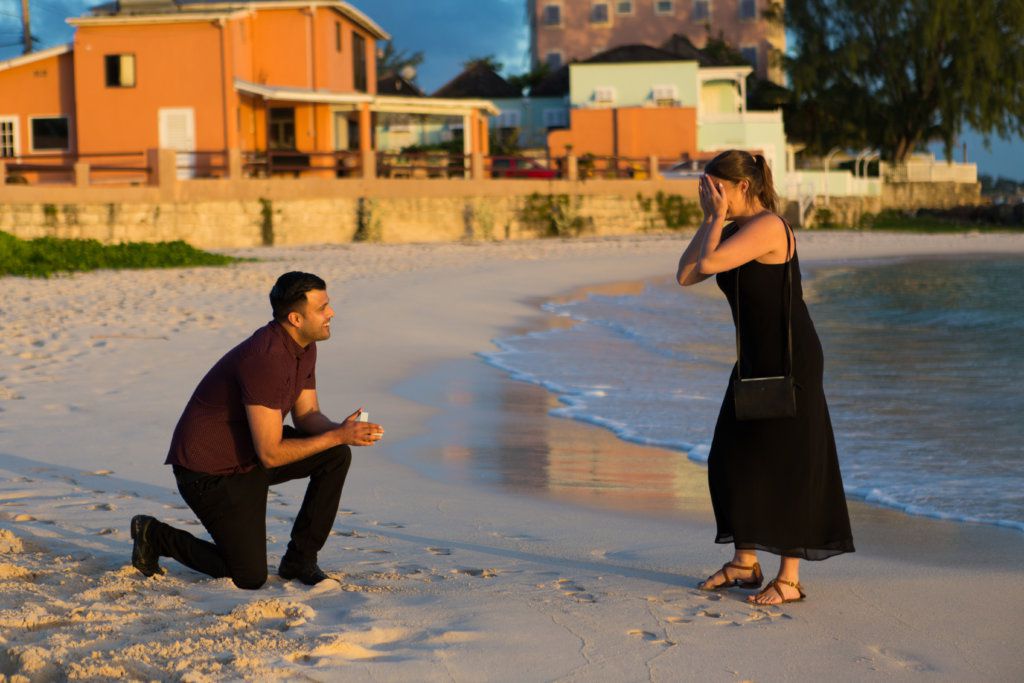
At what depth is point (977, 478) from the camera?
6984 mm

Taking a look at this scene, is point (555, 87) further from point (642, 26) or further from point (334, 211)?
point (334, 211)

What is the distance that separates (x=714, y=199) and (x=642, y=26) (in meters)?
58.5

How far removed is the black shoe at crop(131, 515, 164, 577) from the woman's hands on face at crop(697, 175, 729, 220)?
218cm

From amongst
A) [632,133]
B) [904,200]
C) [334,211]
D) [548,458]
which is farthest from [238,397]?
[904,200]

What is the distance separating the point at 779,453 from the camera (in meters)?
4.39

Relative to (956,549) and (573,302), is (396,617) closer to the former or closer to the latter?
(956,549)

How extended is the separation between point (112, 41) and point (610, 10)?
3214 cm

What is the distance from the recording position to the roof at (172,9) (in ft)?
107

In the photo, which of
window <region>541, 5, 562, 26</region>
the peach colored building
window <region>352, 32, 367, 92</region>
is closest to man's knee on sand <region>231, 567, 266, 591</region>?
window <region>352, 32, 367, 92</region>

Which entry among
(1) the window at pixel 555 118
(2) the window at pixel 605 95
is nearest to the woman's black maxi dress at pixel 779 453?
(2) the window at pixel 605 95

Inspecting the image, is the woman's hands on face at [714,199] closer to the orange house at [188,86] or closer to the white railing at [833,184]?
the orange house at [188,86]

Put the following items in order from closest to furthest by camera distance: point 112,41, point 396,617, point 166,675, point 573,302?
point 166,675, point 396,617, point 573,302, point 112,41

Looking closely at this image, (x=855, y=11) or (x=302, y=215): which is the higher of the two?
(x=855, y=11)

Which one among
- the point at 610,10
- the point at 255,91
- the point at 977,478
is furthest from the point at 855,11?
the point at 977,478
